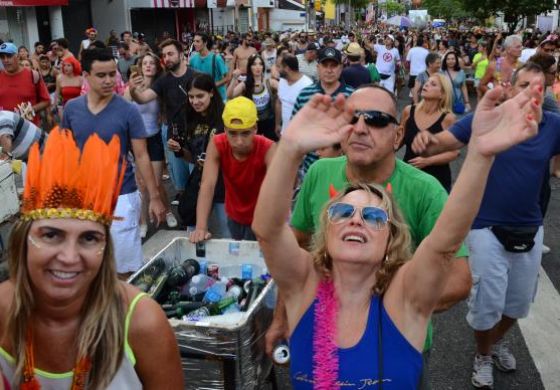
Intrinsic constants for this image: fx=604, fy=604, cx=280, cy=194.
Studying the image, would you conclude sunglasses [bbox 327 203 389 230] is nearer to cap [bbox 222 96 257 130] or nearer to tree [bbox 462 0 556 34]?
cap [bbox 222 96 257 130]

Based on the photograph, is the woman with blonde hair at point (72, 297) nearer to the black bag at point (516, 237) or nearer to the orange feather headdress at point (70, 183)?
the orange feather headdress at point (70, 183)

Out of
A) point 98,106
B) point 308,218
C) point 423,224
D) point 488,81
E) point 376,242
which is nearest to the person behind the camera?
point 376,242

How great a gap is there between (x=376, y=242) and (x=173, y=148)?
3447 mm

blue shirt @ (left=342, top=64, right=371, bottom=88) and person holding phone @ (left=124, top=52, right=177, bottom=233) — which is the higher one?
blue shirt @ (left=342, top=64, right=371, bottom=88)

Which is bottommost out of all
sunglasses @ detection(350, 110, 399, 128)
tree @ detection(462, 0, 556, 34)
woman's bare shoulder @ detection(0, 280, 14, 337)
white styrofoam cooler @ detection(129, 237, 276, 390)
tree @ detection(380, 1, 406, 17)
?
white styrofoam cooler @ detection(129, 237, 276, 390)

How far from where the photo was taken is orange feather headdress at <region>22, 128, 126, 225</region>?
195 centimetres

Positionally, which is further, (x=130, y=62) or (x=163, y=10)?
(x=163, y=10)

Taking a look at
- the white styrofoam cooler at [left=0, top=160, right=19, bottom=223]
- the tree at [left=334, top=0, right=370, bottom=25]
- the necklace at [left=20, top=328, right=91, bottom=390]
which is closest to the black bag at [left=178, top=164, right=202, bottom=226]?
the white styrofoam cooler at [left=0, top=160, right=19, bottom=223]

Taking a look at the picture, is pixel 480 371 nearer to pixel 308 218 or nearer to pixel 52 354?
pixel 308 218

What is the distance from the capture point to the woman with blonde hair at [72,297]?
6.36 ft

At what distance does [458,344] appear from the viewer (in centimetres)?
430

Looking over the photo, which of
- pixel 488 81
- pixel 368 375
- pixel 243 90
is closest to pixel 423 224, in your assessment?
pixel 368 375

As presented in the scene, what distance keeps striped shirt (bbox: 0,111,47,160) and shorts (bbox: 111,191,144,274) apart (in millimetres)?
741

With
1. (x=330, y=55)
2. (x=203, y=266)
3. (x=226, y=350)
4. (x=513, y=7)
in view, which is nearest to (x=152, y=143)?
(x=330, y=55)
